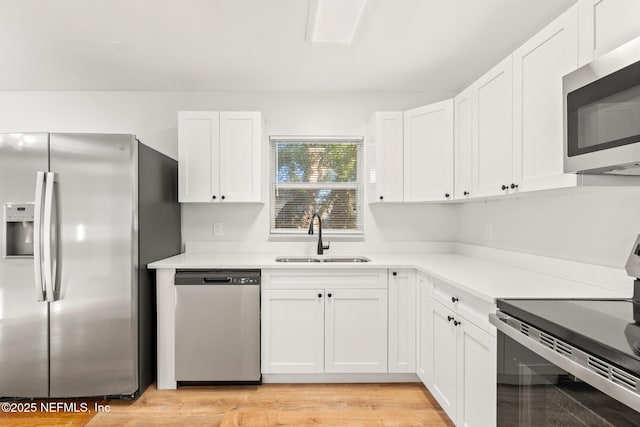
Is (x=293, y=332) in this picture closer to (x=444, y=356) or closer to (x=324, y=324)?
(x=324, y=324)

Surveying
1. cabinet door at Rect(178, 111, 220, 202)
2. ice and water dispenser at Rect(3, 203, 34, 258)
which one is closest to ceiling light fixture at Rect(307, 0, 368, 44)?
cabinet door at Rect(178, 111, 220, 202)

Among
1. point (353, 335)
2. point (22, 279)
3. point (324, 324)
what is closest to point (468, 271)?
point (353, 335)

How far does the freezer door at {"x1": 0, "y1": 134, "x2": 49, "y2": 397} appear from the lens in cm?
227

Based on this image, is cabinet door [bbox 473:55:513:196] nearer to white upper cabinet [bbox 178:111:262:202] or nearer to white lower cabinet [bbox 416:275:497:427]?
white lower cabinet [bbox 416:275:497:427]

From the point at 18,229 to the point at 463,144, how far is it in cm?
302

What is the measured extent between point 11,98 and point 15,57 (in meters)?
0.88

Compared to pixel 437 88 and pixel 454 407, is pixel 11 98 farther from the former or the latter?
pixel 454 407

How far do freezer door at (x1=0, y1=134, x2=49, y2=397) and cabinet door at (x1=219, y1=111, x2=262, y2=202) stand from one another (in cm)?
118

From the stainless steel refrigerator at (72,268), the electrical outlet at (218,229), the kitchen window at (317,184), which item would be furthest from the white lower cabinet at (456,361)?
the stainless steel refrigerator at (72,268)

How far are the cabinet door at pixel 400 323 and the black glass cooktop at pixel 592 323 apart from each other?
1201mm

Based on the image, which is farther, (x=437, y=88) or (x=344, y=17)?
(x=437, y=88)

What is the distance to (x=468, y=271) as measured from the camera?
85.3 inches

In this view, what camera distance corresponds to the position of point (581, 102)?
4.03 feet

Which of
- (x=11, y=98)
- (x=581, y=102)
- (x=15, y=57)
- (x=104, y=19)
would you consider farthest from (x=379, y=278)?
(x=11, y=98)
